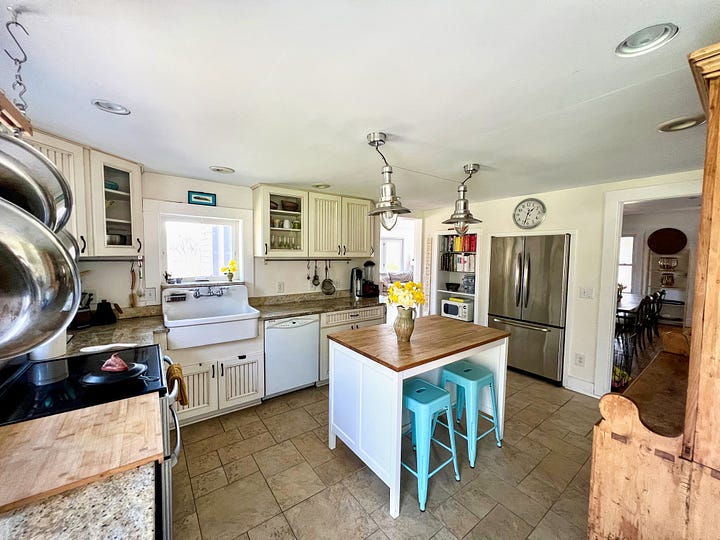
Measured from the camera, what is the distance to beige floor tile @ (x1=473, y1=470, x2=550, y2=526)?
1666 mm

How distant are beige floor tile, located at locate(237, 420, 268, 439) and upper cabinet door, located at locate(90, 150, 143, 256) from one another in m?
1.70

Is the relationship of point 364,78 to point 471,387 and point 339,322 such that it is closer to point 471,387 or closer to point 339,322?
point 471,387

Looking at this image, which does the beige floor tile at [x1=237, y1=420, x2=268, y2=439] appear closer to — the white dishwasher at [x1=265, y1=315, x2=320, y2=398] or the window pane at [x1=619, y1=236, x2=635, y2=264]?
the white dishwasher at [x1=265, y1=315, x2=320, y2=398]

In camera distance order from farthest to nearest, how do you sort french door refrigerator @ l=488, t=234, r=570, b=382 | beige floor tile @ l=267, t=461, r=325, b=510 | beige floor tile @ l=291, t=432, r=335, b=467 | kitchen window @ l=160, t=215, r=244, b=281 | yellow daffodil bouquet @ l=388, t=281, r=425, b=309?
french door refrigerator @ l=488, t=234, r=570, b=382 < kitchen window @ l=160, t=215, r=244, b=281 < beige floor tile @ l=291, t=432, r=335, b=467 < yellow daffodil bouquet @ l=388, t=281, r=425, b=309 < beige floor tile @ l=267, t=461, r=325, b=510

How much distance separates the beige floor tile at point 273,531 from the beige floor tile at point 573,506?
5.04 feet

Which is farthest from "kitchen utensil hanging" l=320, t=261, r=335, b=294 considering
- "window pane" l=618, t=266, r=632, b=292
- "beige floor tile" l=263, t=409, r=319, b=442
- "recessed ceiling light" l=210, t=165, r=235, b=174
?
"window pane" l=618, t=266, r=632, b=292

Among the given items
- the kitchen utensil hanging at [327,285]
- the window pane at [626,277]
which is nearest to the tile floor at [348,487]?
the kitchen utensil hanging at [327,285]

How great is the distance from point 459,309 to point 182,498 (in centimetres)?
365

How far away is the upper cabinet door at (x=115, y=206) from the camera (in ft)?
6.64

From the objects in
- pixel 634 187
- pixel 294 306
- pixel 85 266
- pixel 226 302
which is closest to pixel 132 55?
pixel 85 266

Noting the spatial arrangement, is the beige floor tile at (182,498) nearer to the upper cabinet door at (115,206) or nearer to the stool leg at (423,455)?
the stool leg at (423,455)

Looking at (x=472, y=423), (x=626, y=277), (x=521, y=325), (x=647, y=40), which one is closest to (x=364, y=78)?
(x=647, y=40)

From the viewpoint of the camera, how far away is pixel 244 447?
2217 mm

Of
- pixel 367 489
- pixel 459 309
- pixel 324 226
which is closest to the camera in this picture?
pixel 367 489
